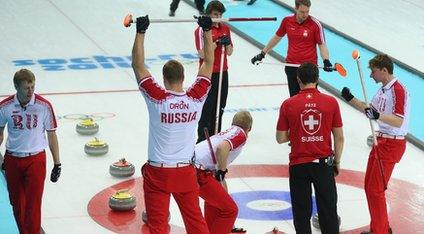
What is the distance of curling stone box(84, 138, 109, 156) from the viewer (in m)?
14.8

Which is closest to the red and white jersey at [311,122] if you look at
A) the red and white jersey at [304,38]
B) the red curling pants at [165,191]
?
the red curling pants at [165,191]

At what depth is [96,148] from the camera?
14.9 metres

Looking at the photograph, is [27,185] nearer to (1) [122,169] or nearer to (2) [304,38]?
(1) [122,169]

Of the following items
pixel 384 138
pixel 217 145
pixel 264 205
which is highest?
pixel 384 138

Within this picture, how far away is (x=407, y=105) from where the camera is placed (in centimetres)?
1164

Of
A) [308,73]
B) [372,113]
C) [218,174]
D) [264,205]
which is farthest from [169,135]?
[264,205]

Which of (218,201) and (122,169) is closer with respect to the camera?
(218,201)

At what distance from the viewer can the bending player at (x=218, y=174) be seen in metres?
11.0

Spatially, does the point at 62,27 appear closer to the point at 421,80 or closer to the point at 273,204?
the point at 421,80

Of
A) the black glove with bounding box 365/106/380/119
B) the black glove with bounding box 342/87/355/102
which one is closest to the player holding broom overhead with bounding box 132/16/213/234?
the black glove with bounding box 342/87/355/102

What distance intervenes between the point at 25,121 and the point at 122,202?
2182mm

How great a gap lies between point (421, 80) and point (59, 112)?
7.31 meters

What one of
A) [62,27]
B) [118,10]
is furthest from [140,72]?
[118,10]

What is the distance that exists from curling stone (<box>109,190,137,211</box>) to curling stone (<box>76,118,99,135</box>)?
3.19m
